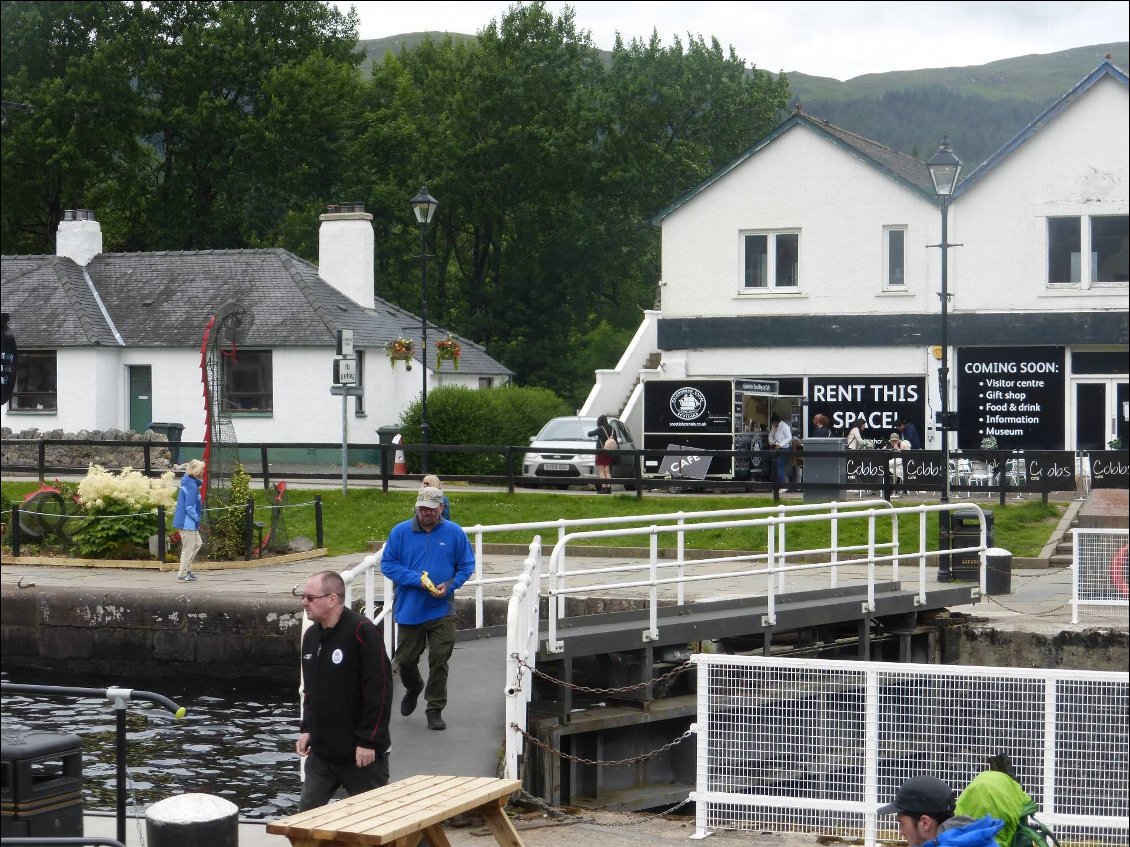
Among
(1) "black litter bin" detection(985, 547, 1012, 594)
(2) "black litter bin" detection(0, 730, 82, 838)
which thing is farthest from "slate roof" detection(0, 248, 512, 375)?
(2) "black litter bin" detection(0, 730, 82, 838)

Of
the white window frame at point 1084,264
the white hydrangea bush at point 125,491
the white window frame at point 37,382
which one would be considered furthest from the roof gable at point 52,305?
the white window frame at point 1084,264

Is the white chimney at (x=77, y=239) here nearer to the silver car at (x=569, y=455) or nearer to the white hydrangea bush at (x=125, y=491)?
the silver car at (x=569, y=455)

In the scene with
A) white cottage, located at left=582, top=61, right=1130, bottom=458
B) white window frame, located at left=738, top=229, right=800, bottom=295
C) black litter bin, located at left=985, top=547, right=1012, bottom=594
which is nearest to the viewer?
black litter bin, located at left=985, top=547, right=1012, bottom=594

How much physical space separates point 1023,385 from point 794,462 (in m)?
6.50

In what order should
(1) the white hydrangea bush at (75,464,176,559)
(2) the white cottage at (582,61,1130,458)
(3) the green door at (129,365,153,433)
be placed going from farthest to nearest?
(3) the green door at (129,365,153,433) → (2) the white cottage at (582,61,1130,458) → (1) the white hydrangea bush at (75,464,176,559)

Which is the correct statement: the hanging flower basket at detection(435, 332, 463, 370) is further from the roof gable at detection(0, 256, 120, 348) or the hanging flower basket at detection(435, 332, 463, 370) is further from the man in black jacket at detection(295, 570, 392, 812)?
the man in black jacket at detection(295, 570, 392, 812)

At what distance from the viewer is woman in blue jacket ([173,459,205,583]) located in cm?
2227

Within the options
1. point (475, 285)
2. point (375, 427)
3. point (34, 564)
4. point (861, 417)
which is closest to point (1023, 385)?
point (861, 417)

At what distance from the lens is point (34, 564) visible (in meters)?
24.6

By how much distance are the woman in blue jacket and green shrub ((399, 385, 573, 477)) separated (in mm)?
13568

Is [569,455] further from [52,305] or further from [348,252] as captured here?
[52,305]

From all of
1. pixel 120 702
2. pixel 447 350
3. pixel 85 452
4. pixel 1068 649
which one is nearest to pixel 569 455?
pixel 447 350

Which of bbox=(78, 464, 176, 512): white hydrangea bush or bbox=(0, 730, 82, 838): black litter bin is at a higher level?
bbox=(78, 464, 176, 512): white hydrangea bush

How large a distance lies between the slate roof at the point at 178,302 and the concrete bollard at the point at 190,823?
31.9 m
